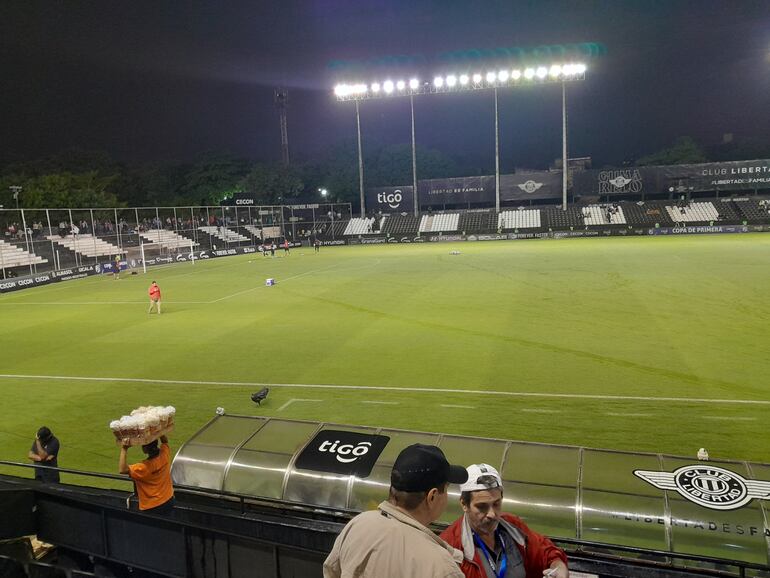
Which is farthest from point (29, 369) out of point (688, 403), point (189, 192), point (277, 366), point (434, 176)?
point (189, 192)

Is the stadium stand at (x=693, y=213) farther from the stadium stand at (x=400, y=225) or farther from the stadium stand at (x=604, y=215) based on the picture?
the stadium stand at (x=400, y=225)

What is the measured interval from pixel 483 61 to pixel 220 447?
5919cm

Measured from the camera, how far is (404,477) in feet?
8.66

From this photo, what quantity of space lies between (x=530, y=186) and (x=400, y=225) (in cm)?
1678

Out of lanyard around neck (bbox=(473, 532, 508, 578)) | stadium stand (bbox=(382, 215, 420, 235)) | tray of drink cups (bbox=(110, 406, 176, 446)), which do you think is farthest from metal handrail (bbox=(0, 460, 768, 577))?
stadium stand (bbox=(382, 215, 420, 235))

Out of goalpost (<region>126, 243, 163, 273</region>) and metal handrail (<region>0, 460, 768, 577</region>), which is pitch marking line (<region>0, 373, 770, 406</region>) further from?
goalpost (<region>126, 243, 163, 273</region>)

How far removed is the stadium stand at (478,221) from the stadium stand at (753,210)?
27.1 metres

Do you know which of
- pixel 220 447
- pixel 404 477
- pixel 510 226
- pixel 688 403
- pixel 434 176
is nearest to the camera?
pixel 404 477

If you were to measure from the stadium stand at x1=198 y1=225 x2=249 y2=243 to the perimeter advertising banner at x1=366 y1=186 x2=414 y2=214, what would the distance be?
2037 centimetres

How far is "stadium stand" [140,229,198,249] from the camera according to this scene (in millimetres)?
50891

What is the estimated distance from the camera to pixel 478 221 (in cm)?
7112

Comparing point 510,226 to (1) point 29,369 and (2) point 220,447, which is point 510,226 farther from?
(2) point 220,447

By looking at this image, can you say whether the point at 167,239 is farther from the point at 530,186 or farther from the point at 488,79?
the point at 530,186

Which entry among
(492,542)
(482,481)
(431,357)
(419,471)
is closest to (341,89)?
(431,357)
